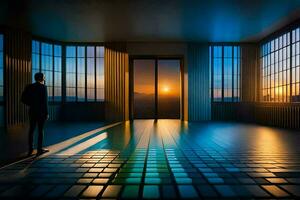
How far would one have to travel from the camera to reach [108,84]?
472 inches

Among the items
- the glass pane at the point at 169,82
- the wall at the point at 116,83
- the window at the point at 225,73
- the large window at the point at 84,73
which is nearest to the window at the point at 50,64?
the large window at the point at 84,73

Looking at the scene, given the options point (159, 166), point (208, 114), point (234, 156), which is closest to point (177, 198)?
point (159, 166)

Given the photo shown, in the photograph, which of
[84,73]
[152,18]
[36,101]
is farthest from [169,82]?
[36,101]

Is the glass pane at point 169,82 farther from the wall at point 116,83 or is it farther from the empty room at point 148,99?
the wall at point 116,83

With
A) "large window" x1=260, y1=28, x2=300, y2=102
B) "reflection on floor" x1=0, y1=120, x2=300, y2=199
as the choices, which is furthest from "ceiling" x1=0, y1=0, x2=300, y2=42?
"reflection on floor" x1=0, y1=120, x2=300, y2=199

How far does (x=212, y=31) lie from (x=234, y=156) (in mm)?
6863

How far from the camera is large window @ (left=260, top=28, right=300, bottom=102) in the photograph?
8.88 meters

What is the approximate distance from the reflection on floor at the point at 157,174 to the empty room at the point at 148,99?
0.6 inches

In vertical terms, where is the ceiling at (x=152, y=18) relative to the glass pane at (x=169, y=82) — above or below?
above

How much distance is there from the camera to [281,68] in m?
9.82

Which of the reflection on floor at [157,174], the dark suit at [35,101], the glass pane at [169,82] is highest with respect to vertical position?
the glass pane at [169,82]

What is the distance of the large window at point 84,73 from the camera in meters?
12.4

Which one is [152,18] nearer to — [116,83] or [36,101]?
[116,83]

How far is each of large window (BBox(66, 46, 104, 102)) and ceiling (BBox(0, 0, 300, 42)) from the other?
1.29m
